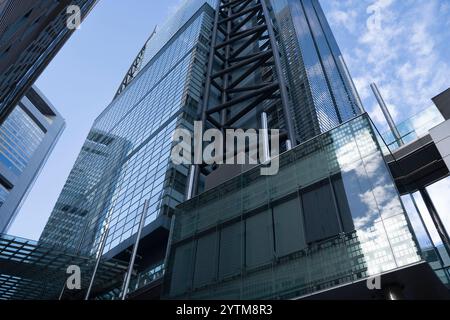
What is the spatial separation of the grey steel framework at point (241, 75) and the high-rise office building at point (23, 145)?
71.1m

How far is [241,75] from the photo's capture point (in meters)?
45.8

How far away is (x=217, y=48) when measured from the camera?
4822 cm

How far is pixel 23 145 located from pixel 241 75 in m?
90.0

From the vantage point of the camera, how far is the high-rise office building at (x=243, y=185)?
13109 mm

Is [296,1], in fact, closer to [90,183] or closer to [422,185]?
[90,183]

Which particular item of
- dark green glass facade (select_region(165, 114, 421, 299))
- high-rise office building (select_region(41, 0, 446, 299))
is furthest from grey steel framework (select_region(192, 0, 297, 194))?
dark green glass facade (select_region(165, 114, 421, 299))

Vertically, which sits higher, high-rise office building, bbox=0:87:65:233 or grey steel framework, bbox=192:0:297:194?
high-rise office building, bbox=0:87:65:233

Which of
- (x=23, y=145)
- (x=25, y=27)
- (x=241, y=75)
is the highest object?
(x=23, y=145)

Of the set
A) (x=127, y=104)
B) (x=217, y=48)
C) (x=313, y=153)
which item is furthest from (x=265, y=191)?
(x=127, y=104)

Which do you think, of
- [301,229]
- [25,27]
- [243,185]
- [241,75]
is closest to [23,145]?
[241,75]

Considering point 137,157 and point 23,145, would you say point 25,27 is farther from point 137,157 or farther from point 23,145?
point 23,145

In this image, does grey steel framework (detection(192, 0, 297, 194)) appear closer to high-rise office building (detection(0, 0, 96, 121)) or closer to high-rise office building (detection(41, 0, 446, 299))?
high-rise office building (detection(41, 0, 446, 299))

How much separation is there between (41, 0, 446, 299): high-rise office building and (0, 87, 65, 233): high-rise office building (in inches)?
1797

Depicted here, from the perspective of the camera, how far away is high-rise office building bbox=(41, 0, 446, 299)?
516 inches
